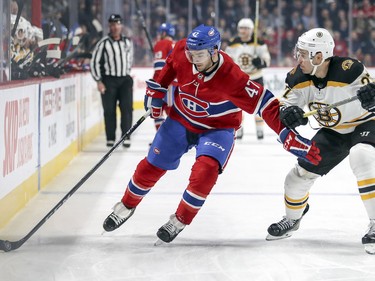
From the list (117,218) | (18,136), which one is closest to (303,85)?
(117,218)

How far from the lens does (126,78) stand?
7.79m

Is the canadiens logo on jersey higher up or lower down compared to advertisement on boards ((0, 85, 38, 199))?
higher up

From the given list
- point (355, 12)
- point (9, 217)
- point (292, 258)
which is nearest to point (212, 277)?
point (292, 258)

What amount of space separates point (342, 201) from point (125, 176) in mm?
1697

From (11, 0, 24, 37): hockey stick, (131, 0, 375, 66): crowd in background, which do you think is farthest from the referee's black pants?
(131, 0, 375, 66): crowd in background

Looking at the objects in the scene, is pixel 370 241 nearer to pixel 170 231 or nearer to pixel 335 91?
pixel 335 91

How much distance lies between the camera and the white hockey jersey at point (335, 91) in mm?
3652

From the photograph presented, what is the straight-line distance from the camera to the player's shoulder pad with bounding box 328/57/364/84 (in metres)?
3.64

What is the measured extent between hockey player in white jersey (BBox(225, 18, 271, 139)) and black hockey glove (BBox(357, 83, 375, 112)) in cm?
481

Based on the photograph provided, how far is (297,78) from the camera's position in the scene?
3.75 m

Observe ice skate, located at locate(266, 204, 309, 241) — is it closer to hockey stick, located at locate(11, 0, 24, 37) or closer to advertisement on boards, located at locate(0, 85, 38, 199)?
advertisement on boards, located at locate(0, 85, 38, 199)

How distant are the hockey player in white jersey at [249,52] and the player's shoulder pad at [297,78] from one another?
4.46m

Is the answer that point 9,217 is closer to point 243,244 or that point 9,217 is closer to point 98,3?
point 243,244

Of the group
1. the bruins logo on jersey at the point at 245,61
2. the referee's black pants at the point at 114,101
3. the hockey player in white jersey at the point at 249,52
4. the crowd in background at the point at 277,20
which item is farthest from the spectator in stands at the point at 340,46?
the referee's black pants at the point at 114,101
